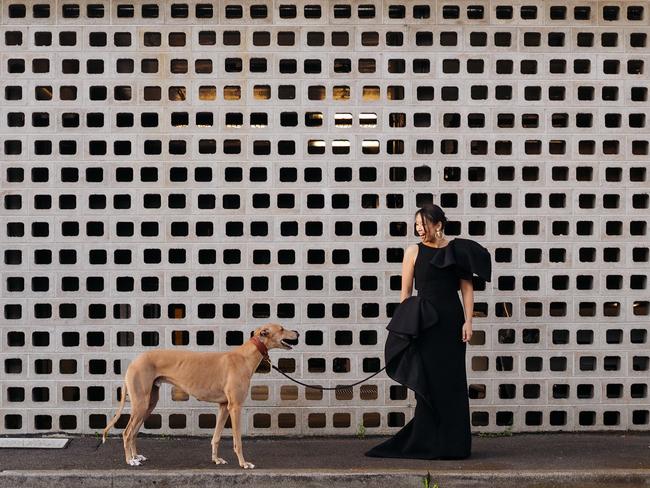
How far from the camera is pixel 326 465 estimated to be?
27.5 ft

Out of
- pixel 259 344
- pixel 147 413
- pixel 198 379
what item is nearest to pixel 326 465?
pixel 259 344

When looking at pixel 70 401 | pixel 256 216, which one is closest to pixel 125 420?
pixel 70 401

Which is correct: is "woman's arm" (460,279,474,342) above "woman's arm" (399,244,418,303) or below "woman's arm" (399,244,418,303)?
below

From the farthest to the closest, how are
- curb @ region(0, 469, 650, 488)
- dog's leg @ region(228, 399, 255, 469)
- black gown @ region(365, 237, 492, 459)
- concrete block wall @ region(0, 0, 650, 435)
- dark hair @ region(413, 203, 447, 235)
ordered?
concrete block wall @ region(0, 0, 650, 435) < black gown @ region(365, 237, 492, 459) < dark hair @ region(413, 203, 447, 235) < dog's leg @ region(228, 399, 255, 469) < curb @ region(0, 469, 650, 488)

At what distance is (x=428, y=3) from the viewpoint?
9.80 meters

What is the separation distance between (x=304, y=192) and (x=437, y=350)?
2541mm

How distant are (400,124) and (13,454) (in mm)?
5636

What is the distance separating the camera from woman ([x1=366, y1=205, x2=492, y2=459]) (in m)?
8.33

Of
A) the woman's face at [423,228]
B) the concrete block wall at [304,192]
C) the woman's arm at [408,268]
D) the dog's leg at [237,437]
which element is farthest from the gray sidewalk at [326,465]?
the woman's face at [423,228]

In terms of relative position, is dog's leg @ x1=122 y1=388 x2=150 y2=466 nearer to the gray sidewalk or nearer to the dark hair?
the gray sidewalk

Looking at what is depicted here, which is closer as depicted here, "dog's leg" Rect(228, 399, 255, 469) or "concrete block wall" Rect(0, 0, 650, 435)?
"dog's leg" Rect(228, 399, 255, 469)

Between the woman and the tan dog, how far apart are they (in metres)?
1.39

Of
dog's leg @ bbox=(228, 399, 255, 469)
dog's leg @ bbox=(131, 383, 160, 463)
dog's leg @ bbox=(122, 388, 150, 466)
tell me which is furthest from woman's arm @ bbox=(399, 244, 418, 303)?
dog's leg @ bbox=(122, 388, 150, 466)

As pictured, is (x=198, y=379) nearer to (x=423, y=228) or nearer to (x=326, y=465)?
(x=326, y=465)
